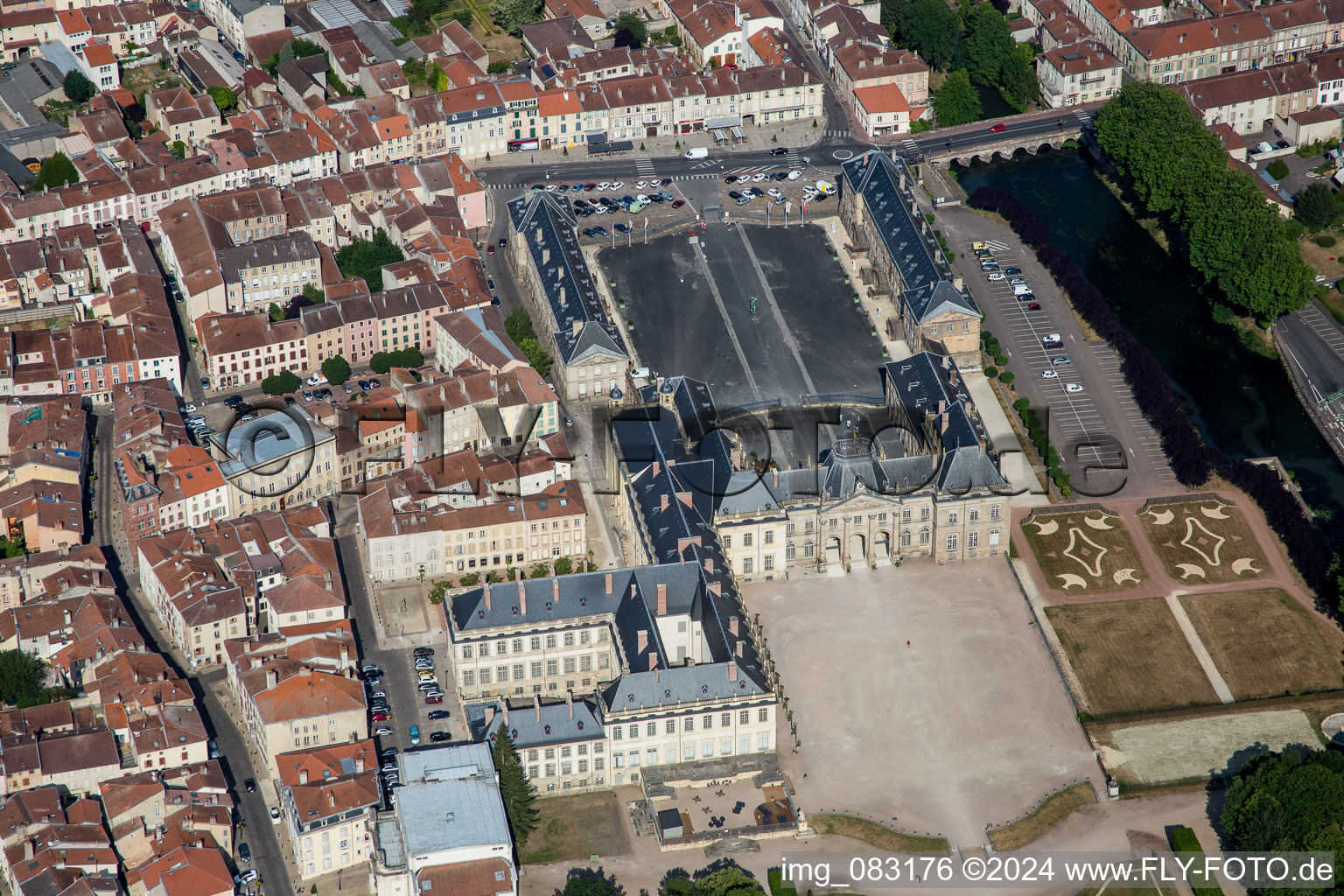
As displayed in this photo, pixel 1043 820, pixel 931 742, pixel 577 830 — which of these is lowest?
pixel 1043 820

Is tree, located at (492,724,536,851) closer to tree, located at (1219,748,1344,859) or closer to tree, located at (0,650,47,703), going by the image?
tree, located at (0,650,47,703)

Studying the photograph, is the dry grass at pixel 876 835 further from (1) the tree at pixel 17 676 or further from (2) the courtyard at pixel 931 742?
(1) the tree at pixel 17 676

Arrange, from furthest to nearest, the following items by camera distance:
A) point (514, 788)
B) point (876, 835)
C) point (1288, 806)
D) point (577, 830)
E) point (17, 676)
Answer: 1. point (17, 676)
2. point (577, 830)
3. point (876, 835)
4. point (514, 788)
5. point (1288, 806)

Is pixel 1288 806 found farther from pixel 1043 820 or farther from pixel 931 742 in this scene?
pixel 931 742

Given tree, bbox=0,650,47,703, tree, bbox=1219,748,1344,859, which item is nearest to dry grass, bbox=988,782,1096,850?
tree, bbox=1219,748,1344,859

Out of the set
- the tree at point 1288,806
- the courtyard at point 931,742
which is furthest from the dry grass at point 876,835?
the tree at point 1288,806

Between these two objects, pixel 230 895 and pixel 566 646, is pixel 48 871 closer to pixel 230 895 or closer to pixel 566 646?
pixel 230 895

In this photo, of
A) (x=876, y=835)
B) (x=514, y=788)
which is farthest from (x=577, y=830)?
(x=876, y=835)
